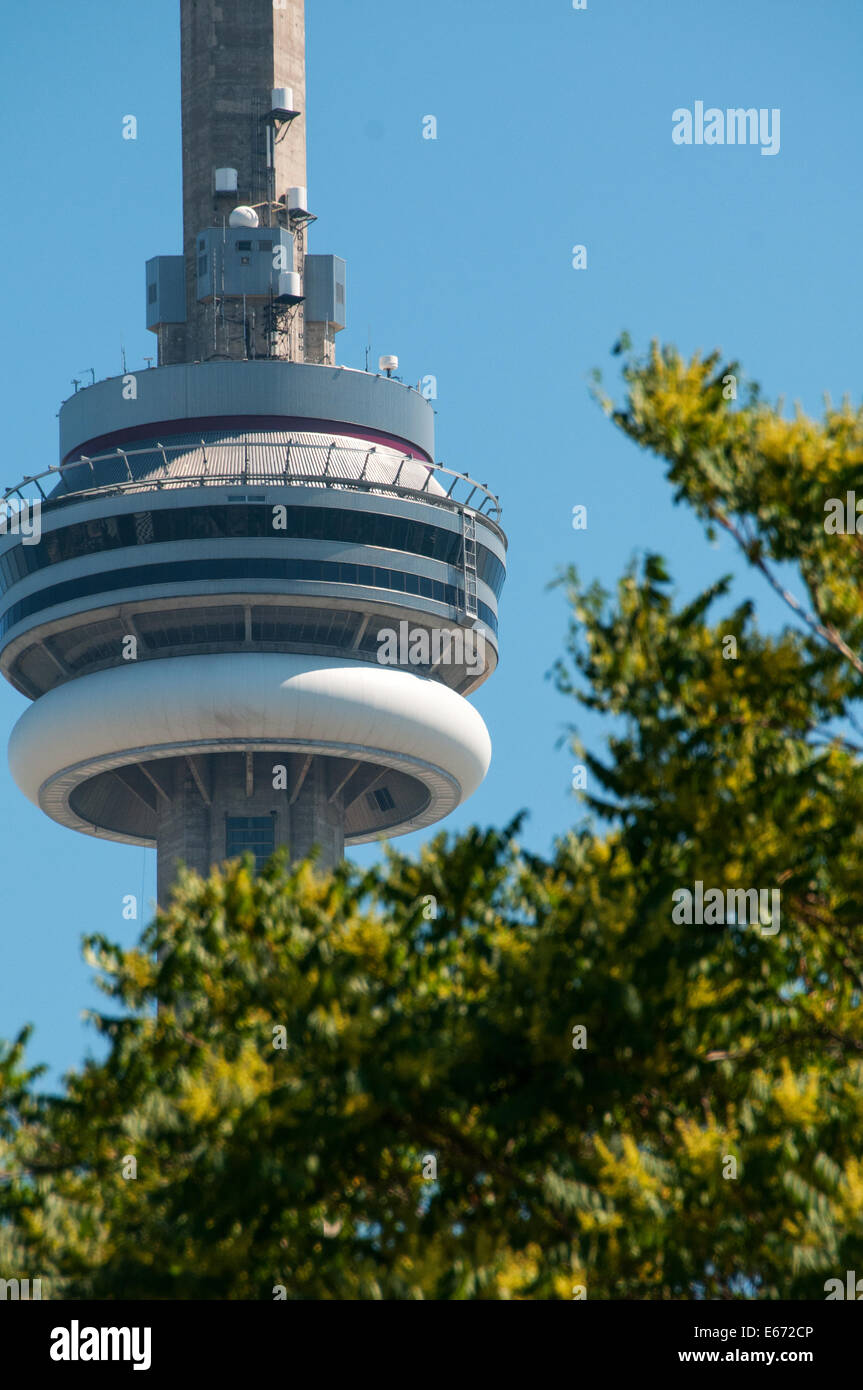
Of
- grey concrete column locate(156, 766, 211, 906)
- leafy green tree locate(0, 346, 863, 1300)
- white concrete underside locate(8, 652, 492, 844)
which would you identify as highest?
white concrete underside locate(8, 652, 492, 844)

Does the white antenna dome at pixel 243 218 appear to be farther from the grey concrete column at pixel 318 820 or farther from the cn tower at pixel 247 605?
the grey concrete column at pixel 318 820

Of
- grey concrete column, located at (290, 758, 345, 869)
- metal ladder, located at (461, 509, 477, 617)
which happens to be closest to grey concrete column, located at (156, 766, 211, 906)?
grey concrete column, located at (290, 758, 345, 869)

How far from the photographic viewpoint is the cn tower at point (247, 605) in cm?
11119

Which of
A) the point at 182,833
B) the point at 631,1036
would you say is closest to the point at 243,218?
the point at 182,833

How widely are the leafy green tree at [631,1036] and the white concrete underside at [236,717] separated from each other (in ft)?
258

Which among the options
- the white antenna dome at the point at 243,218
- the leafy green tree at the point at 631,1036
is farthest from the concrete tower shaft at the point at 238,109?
the leafy green tree at the point at 631,1036

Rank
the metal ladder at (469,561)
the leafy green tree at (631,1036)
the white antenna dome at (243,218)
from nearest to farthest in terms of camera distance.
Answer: the leafy green tree at (631,1036) < the metal ladder at (469,561) < the white antenna dome at (243,218)

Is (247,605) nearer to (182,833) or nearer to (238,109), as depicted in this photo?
(182,833)

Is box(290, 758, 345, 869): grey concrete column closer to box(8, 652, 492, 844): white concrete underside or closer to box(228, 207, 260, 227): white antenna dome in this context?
box(8, 652, 492, 844): white concrete underside

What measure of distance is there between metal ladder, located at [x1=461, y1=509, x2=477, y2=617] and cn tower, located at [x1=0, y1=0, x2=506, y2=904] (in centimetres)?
18

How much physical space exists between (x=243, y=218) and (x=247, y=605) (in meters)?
26.9

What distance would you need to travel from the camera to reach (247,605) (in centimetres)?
11206

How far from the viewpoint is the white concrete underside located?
111 meters

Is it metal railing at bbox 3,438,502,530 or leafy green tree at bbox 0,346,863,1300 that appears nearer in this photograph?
leafy green tree at bbox 0,346,863,1300
